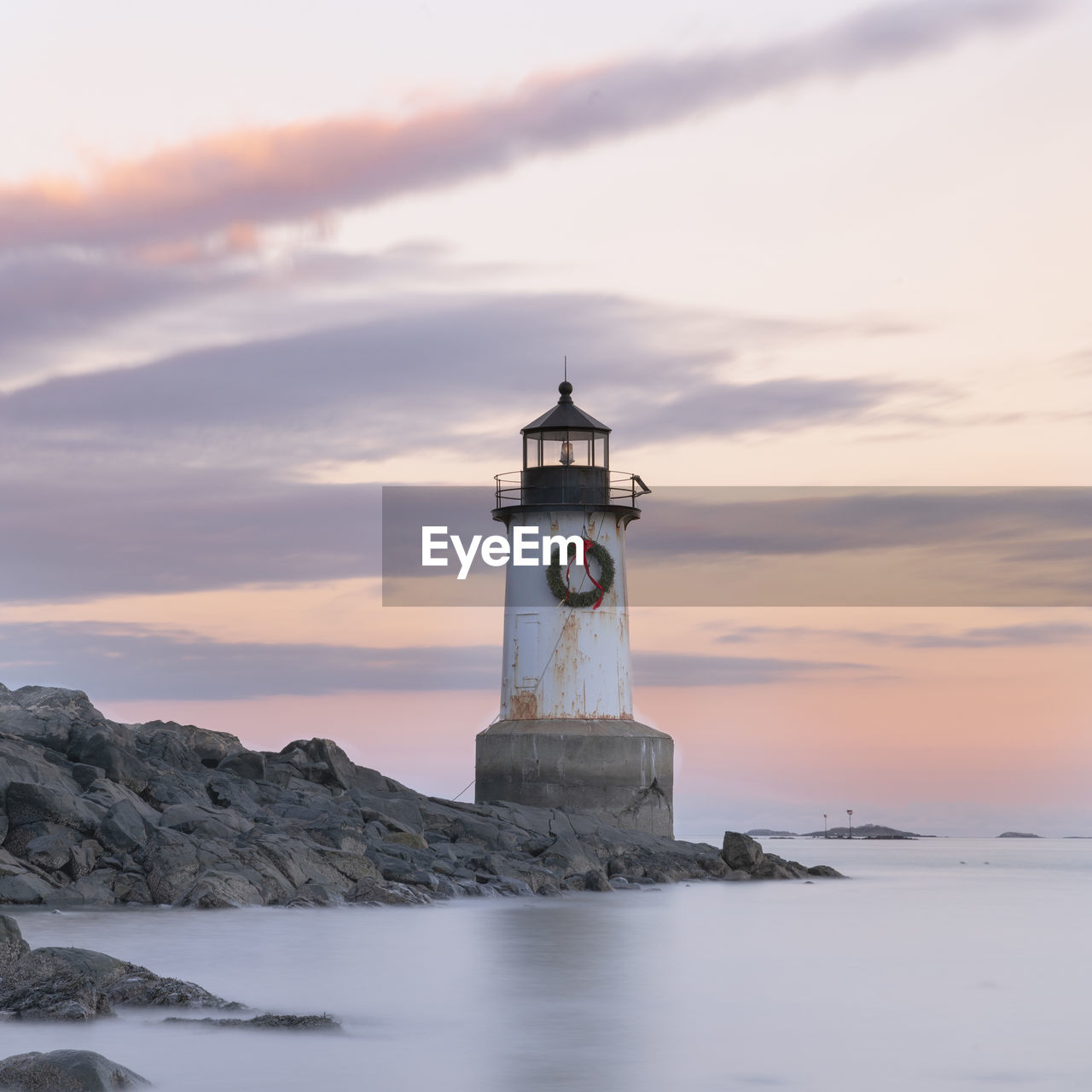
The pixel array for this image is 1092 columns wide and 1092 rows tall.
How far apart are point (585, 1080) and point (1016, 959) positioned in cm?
904

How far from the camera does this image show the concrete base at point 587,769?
23453 millimetres

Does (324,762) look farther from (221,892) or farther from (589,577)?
(221,892)

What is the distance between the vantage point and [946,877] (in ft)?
111

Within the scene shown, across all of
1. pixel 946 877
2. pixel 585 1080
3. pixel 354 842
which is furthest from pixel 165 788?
pixel 946 877

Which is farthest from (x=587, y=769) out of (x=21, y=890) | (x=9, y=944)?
(x=9, y=944)

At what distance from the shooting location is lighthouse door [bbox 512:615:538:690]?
79.6 ft

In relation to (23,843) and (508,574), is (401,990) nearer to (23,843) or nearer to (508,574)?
(23,843)

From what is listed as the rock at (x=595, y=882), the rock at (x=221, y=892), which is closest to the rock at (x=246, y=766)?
the rock at (x=595, y=882)

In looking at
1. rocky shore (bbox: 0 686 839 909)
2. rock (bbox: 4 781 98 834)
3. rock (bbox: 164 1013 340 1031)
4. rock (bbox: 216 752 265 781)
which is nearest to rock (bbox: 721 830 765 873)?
rocky shore (bbox: 0 686 839 909)

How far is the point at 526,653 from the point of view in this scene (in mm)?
24406

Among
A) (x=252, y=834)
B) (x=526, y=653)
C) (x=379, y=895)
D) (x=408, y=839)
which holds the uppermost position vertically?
(x=526, y=653)

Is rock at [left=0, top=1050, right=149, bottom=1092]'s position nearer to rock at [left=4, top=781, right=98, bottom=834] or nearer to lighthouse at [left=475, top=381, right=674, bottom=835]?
rock at [left=4, top=781, right=98, bottom=834]

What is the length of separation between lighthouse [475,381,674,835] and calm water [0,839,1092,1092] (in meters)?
2.59

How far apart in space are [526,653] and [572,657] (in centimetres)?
76
